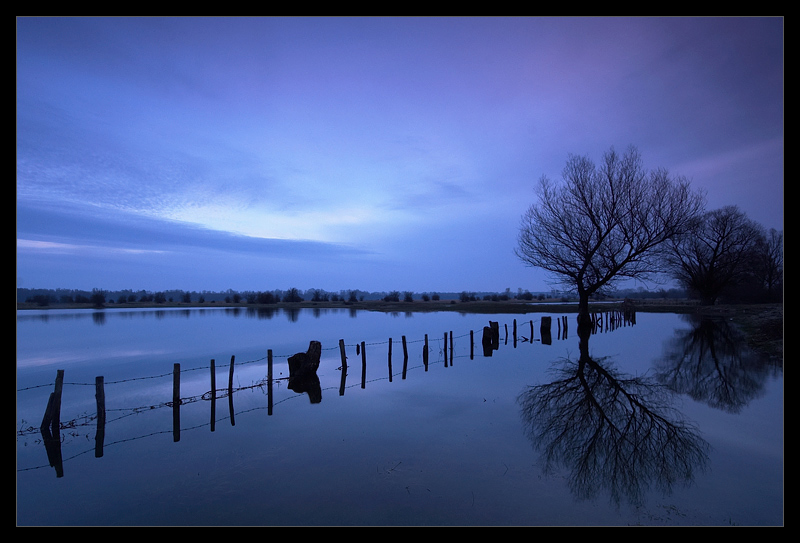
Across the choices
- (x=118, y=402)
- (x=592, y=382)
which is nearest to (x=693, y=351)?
(x=592, y=382)

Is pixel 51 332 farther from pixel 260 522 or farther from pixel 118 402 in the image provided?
pixel 260 522

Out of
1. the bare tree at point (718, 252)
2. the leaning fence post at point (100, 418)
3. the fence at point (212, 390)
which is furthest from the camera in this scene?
the bare tree at point (718, 252)

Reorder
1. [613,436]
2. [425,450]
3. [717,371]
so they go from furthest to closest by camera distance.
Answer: [717,371] < [613,436] < [425,450]

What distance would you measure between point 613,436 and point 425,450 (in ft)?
16.3

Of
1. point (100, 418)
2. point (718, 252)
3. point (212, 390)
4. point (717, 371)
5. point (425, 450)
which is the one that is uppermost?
point (718, 252)

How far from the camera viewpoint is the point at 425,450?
9664mm

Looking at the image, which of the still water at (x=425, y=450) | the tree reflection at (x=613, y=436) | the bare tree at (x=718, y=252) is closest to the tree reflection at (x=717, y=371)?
the still water at (x=425, y=450)

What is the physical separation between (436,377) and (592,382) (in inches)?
261

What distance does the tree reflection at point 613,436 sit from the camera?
7984mm

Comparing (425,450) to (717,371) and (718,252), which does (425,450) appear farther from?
(718,252)

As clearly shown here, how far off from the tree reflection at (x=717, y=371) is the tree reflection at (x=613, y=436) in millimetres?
1205

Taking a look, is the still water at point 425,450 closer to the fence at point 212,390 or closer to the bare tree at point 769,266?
the fence at point 212,390

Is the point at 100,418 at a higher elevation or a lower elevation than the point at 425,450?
higher

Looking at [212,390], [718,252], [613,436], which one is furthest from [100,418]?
[718,252]
